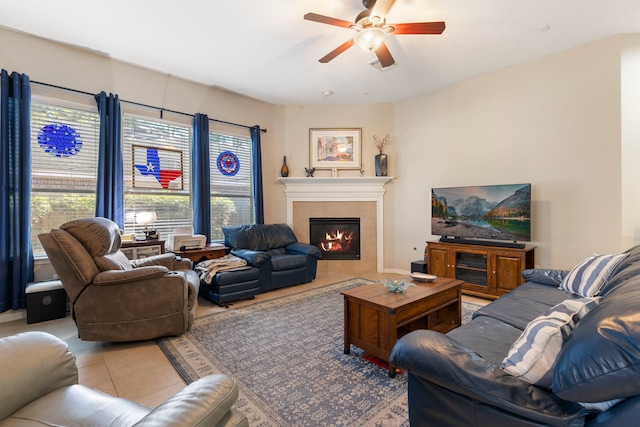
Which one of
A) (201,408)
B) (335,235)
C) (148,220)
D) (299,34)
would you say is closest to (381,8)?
(299,34)

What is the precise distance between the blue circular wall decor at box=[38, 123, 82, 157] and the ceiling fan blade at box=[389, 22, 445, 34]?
3729 mm

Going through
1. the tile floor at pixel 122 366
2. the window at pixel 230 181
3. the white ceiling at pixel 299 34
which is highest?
the white ceiling at pixel 299 34

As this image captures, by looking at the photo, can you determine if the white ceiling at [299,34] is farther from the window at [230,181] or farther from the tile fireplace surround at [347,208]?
the tile fireplace surround at [347,208]

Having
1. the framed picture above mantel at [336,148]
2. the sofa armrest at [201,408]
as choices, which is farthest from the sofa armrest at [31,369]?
the framed picture above mantel at [336,148]

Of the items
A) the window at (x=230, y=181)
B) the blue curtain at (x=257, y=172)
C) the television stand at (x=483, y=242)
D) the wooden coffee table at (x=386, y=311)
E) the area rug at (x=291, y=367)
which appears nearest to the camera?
the area rug at (x=291, y=367)

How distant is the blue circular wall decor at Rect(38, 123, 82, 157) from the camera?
3352mm

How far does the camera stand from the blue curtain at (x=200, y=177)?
4.41 m

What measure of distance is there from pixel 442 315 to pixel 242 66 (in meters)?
3.82

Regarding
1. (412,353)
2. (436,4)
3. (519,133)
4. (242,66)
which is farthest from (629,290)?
(242,66)

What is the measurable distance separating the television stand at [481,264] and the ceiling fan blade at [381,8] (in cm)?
299

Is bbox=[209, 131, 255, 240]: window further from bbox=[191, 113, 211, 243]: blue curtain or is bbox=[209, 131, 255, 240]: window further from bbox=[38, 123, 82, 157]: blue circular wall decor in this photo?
bbox=[38, 123, 82, 157]: blue circular wall decor

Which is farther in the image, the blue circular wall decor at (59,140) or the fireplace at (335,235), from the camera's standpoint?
the fireplace at (335,235)

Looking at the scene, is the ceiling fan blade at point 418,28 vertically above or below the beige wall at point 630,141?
above

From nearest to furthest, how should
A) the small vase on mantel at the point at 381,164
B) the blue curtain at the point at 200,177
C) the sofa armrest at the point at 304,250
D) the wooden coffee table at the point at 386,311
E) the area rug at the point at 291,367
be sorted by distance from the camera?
the area rug at the point at 291,367 < the wooden coffee table at the point at 386,311 < the blue curtain at the point at 200,177 < the sofa armrest at the point at 304,250 < the small vase on mantel at the point at 381,164
